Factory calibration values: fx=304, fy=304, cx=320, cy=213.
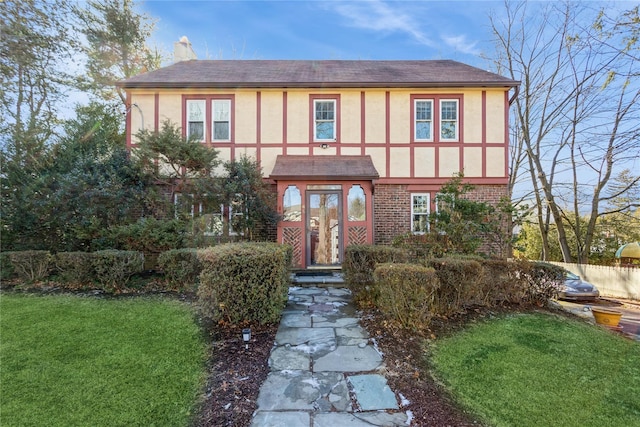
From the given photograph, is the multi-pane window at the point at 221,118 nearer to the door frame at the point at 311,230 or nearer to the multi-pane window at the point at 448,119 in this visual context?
the door frame at the point at 311,230

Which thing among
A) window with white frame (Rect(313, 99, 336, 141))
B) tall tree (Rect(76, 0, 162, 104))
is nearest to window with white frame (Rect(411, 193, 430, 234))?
window with white frame (Rect(313, 99, 336, 141))

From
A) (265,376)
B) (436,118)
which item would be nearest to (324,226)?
(436,118)

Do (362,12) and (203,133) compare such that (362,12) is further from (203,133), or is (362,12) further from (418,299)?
(418,299)

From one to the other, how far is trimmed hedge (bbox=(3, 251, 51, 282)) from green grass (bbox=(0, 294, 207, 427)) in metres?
2.00

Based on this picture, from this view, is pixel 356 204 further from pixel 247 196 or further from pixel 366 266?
pixel 366 266

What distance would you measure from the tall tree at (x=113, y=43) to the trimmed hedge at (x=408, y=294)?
16624 mm

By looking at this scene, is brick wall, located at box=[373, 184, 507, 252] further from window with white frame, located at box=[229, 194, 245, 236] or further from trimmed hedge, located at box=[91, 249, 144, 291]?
trimmed hedge, located at box=[91, 249, 144, 291]

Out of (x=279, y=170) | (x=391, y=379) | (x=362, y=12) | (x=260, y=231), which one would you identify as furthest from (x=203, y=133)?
(x=391, y=379)

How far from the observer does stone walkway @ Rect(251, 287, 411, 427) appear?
253cm

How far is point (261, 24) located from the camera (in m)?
9.40

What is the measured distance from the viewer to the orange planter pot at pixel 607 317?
5.95 m

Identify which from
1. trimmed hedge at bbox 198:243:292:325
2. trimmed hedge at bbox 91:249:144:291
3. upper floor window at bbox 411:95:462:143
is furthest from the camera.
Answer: upper floor window at bbox 411:95:462:143

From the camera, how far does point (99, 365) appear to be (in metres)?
3.24

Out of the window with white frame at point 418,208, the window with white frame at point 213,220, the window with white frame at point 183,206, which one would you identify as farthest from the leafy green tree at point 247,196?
the window with white frame at point 418,208
